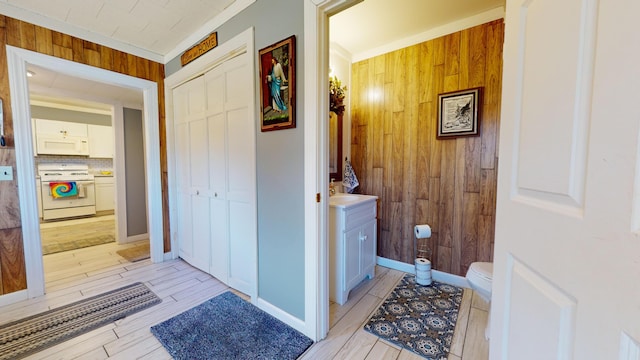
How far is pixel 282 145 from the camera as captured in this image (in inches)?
66.1

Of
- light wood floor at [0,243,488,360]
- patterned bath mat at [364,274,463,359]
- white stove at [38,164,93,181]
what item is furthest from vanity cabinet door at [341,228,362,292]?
white stove at [38,164,93,181]

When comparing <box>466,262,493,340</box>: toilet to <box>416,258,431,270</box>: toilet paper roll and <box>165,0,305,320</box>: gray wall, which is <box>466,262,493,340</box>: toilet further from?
<box>165,0,305,320</box>: gray wall

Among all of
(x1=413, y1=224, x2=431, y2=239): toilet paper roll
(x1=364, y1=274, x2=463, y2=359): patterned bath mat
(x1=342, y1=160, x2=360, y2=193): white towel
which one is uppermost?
(x1=342, y1=160, x2=360, y2=193): white towel

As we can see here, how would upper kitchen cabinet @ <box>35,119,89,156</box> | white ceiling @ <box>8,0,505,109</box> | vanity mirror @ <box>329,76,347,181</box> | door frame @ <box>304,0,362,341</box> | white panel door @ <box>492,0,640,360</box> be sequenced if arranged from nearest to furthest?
white panel door @ <box>492,0,640,360</box>, door frame @ <box>304,0,362,341</box>, white ceiling @ <box>8,0,505,109</box>, vanity mirror @ <box>329,76,347,181</box>, upper kitchen cabinet @ <box>35,119,89,156</box>

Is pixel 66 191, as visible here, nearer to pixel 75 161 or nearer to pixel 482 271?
pixel 75 161

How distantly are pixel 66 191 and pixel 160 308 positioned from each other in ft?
16.4

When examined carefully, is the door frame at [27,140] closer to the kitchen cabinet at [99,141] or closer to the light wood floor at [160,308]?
the light wood floor at [160,308]

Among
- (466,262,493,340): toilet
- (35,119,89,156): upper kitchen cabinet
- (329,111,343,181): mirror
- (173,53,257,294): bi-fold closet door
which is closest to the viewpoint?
(466,262,493,340): toilet

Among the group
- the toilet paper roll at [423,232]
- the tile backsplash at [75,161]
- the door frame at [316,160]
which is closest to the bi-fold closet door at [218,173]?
the door frame at [316,160]

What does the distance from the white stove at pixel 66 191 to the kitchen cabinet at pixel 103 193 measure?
3.4 inches

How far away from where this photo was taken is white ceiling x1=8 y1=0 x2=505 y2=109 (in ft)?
6.27

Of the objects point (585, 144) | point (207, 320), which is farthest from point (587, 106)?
point (207, 320)

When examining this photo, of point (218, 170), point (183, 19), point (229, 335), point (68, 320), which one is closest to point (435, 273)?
point (229, 335)

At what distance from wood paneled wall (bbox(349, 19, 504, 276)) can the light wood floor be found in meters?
0.48
